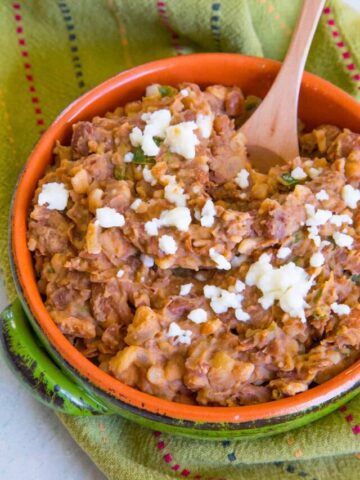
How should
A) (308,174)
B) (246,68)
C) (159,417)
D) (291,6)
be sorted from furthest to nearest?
(291,6), (246,68), (308,174), (159,417)

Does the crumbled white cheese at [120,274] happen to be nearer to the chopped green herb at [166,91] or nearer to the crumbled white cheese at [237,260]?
the crumbled white cheese at [237,260]

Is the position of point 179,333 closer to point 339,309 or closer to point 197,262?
point 197,262

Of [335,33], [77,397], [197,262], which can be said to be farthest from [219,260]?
[335,33]

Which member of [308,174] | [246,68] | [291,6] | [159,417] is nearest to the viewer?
[159,417]

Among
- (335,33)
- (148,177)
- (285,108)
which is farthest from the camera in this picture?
(335,33)

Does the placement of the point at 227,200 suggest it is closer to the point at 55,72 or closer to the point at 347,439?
the point at 347,439

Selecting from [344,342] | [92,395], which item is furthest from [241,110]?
[92,395]
